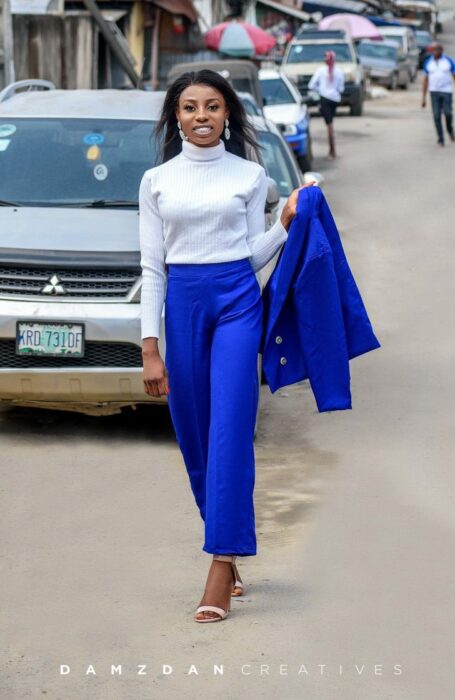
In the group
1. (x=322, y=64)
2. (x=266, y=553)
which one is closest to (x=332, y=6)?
(x=322, y=64)

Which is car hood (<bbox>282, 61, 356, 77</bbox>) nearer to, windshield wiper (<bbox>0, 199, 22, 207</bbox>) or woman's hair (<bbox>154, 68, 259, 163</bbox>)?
windshield wiper (<bbox>0, 199, 22, 207</bbox>)

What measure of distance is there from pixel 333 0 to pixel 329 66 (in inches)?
1739

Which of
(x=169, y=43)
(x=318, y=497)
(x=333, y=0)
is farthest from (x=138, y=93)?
(x=333, y=0)

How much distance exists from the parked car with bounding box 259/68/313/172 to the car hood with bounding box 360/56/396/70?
2258 centimetres

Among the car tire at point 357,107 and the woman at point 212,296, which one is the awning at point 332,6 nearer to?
the car tire at point 357,107

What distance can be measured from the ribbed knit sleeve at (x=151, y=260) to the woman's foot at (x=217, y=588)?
32.4 inches

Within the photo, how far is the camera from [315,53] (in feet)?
118

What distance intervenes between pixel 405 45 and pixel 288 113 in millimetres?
32240

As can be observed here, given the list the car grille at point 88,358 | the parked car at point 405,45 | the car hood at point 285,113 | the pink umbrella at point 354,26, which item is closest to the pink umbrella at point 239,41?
the parked car at point 405,45

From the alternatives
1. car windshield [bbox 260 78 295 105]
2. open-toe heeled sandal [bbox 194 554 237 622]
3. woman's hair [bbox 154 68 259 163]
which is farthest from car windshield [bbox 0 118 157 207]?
car windshield [bbox 260 78 295 105]

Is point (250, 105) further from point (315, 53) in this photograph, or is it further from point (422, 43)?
point (422, 43)

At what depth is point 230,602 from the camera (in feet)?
17.1

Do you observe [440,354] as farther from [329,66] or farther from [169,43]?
[169,43]

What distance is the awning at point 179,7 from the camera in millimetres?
38500
